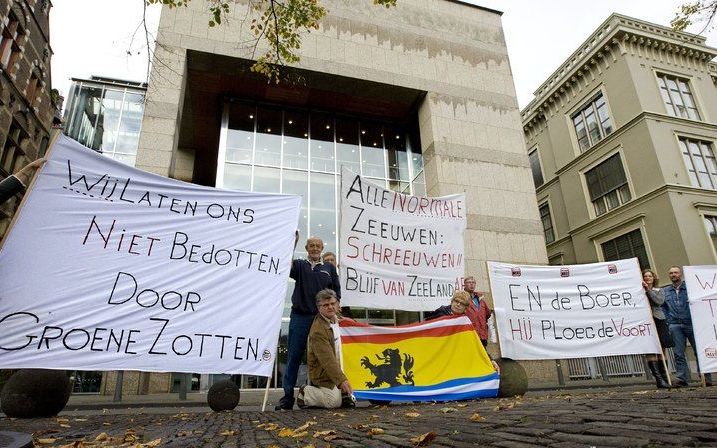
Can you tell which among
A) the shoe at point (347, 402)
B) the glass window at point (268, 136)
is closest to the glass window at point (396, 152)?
the glass window at point (268, 136)

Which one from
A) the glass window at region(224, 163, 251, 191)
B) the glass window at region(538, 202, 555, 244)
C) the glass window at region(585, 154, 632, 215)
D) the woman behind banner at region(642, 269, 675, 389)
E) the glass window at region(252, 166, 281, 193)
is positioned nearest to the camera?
the woman behind banner at region(642, 269, 675, 389)

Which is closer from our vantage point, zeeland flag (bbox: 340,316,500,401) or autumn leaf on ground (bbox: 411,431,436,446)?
autumn leaf on ground (bbox: 411,431,436,446)

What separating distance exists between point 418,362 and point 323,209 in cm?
919

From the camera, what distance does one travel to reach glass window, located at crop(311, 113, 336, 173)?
15.5 metres

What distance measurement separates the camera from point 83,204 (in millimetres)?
4688

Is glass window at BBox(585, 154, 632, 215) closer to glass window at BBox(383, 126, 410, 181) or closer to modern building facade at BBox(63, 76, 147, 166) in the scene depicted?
glass window at BBox(383, 126, 410, 181)

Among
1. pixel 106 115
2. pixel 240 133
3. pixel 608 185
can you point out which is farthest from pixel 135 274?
pixel 608 185

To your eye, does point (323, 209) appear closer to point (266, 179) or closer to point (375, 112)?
point (266, 179)

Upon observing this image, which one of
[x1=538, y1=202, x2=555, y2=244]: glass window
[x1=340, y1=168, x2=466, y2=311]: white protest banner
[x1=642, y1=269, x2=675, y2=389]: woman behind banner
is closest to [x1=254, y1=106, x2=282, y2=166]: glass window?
[x1=340, y1=168, x2=466, y2=311]: white protest banner

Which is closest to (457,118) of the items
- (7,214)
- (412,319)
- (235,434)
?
(412,319)

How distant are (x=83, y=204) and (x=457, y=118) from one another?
44.0ft

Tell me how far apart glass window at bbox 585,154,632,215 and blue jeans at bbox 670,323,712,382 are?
1625 centimetres

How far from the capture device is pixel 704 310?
7.46 metres

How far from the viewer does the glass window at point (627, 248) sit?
2023 cm
